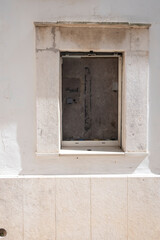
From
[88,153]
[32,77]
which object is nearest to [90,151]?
[88,153]

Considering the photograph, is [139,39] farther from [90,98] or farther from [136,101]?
[90,98]

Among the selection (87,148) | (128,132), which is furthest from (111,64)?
(87,148)

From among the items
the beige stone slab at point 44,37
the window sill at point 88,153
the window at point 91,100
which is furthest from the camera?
the window at point 91,100

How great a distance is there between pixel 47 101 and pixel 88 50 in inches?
39.0

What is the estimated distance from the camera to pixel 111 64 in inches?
169
